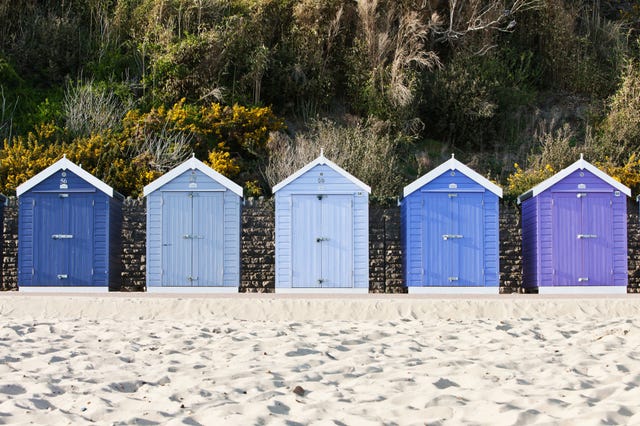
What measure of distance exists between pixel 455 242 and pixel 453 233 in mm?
147

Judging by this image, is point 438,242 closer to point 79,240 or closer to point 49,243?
point 79,240

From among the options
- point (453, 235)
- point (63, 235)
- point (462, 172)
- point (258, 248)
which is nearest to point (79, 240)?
point (63, 235)

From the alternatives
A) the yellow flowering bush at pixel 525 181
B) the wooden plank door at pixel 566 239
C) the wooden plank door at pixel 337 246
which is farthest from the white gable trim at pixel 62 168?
the yellow flowering bush at pixel 525 181

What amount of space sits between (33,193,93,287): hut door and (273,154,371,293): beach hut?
10.1ft

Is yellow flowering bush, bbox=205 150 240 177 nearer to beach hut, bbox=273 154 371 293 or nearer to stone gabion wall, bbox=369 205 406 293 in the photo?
stone gabion wall, bbox=369 205 406 293

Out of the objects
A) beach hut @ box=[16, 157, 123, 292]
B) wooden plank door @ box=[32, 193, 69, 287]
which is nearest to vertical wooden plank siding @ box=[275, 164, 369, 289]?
beach hut @ box=[16, 157, 123, 292]

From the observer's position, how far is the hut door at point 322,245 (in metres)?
14.4

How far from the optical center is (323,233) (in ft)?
47.3

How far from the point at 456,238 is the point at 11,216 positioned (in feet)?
26.2

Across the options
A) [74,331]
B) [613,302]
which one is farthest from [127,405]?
[613,302]

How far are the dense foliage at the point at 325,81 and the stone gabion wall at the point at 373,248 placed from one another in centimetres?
422

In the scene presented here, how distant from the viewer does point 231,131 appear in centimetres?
2202

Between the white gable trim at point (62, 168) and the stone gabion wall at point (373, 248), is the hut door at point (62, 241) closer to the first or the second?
the white gable trim at point (62, 168)

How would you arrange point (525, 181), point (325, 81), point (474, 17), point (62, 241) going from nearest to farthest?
1. point (62, 241)
2. point (525, 181)
3. point (325, 81)
4. point (474, 17)
